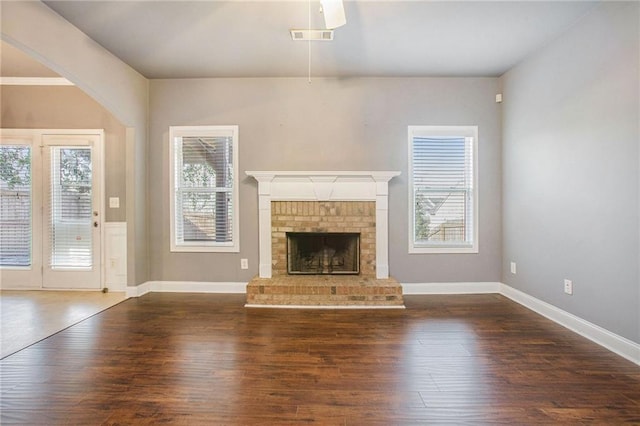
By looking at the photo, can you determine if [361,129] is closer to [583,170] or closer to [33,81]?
[583,170]

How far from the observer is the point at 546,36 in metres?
2.94

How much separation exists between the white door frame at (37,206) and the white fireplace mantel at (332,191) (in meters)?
2.08

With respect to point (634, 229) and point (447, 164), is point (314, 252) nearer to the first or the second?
point (447, 164)

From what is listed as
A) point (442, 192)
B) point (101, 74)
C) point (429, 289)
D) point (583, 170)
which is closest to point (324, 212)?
point (442, 192)

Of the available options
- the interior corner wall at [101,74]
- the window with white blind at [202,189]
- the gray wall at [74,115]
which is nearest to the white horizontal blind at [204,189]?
the window with white blind at [202,189]

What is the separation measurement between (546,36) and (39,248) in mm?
6552

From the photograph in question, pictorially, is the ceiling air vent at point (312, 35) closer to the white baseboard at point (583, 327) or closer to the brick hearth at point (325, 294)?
the brick hearth at point (325, 294)

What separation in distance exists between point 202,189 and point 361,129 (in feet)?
7.55

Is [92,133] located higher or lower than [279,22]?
lower

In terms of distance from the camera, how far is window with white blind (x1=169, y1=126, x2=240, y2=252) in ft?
13.2

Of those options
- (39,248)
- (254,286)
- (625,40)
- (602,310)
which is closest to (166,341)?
(254,286)

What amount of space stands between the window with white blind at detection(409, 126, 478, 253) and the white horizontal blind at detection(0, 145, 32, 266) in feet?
17.1

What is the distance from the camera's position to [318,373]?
6.81 ft

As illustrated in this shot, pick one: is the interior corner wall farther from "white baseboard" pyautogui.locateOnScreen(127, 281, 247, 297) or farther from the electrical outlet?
the electrical outlet
